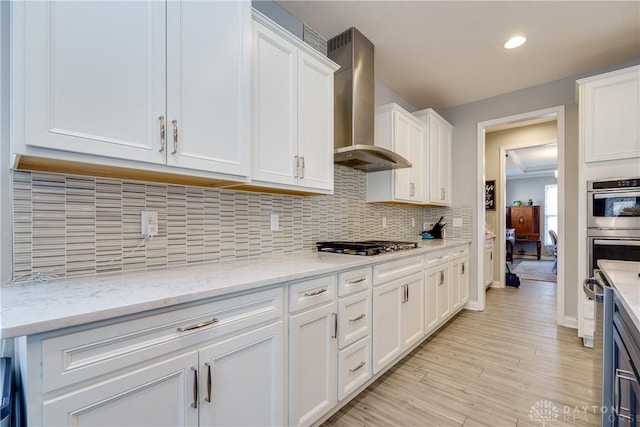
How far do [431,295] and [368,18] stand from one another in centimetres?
239

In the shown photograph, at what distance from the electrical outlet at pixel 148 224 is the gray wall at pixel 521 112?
11.3 ft

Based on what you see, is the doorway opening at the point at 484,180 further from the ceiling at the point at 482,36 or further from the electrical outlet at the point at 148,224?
the electrical outlet at the point at 148,224

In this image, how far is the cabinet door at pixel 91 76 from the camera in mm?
898

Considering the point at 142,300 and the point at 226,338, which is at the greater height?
the point at 142,300

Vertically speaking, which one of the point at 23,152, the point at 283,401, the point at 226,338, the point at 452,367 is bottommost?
the point at 452,367

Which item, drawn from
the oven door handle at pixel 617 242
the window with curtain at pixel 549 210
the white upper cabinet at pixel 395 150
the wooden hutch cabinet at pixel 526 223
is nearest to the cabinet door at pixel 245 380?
the white upper cabinet at pixel 395 150

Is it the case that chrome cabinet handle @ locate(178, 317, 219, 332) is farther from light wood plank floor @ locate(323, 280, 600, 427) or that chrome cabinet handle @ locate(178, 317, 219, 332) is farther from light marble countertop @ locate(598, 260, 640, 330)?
light marble countertop @ locate(598, 260, 640, 330)

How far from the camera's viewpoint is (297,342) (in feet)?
4.57

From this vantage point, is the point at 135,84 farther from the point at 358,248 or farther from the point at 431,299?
the point at 431,299

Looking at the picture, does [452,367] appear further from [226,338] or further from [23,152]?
[23,152]

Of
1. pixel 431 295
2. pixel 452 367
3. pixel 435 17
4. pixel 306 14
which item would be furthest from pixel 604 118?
pixel 306 14

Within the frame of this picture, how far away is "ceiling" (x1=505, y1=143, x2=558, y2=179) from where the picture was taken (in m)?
6.04

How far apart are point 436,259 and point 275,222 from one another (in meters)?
1.66

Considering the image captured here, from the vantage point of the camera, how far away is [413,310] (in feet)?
7.77
